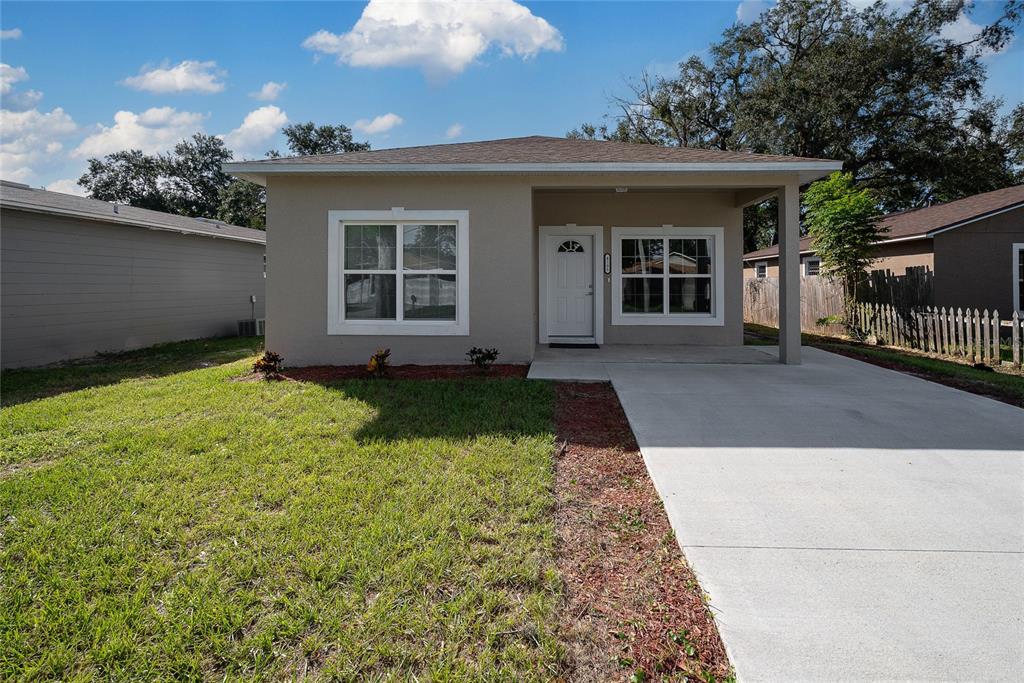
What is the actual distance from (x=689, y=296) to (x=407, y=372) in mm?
5959

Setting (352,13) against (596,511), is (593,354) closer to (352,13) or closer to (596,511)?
(596,511)

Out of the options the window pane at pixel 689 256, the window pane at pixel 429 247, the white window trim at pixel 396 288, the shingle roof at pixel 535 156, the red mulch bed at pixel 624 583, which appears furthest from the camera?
the window pane at pixel 689 256

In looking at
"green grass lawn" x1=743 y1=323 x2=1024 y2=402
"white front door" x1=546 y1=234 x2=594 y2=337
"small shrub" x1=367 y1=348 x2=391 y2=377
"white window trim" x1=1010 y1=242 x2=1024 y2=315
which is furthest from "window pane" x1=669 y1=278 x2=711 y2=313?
"white window trim" x1=1010 y1=242 x2=1024 y2=315

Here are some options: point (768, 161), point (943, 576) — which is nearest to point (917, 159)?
point (768, 161)

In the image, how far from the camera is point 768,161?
7.88 m

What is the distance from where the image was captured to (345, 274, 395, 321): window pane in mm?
8641

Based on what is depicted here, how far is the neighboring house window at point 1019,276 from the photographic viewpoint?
43.6ft

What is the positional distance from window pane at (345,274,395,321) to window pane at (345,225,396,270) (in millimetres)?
184

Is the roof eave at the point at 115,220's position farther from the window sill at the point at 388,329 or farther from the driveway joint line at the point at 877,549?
the driveway joint line at the point at 877,549

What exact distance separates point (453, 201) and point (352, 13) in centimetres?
455

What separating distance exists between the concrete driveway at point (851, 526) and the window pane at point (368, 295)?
4.23 meters

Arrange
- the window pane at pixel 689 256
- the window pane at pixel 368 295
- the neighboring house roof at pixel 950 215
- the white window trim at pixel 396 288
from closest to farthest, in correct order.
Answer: the white window trim at pixel 396 288, the window pane at pixel 368 295, the window pane at pixel 689 256, the neighboring house roof at pixel 950 215

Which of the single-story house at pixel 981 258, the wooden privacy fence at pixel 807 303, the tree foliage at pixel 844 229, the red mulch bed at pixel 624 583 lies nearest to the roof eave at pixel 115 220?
the red mulch bed at pixel 624 583

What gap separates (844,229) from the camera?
42.7 ft
